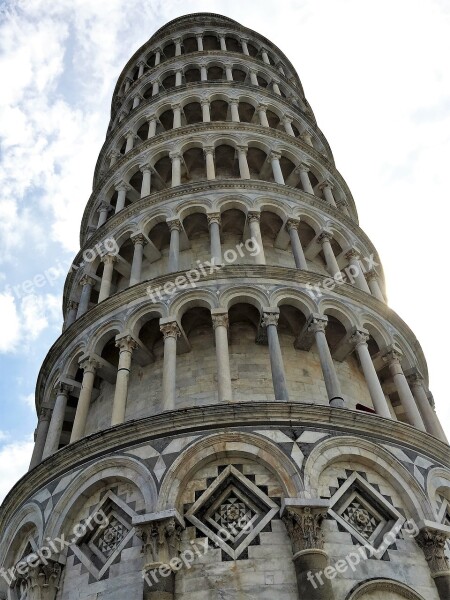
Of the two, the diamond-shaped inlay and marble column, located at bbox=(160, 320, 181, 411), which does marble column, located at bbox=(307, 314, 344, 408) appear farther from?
marble column, located at bbox=(160, 320, 181, 411)

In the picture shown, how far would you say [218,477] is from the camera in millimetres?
11086

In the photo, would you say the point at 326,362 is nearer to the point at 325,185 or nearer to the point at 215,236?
the point at 215,236

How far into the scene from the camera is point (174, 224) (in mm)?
17766

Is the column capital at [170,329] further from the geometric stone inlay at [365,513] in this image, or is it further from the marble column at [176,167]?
the marble column at [176,167]

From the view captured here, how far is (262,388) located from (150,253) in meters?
6.43

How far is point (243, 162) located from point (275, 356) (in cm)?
891

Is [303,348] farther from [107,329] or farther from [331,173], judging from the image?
[331,173]

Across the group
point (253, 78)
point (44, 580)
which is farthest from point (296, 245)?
point (253, 78)

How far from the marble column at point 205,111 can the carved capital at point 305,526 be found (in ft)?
50.7

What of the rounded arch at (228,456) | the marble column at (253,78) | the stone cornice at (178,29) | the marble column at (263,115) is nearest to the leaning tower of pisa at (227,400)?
the rounded arch at (228,456)

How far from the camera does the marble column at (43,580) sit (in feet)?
35.2

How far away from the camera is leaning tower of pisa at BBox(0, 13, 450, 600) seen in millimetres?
10281

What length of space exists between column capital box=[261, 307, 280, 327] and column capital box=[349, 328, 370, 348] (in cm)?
201

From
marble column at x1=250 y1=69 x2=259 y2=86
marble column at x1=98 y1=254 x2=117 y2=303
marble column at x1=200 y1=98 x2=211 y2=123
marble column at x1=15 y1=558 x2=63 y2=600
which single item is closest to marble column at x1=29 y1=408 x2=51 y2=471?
marble column at x1=98 y1=254 x2=117 y2=303
